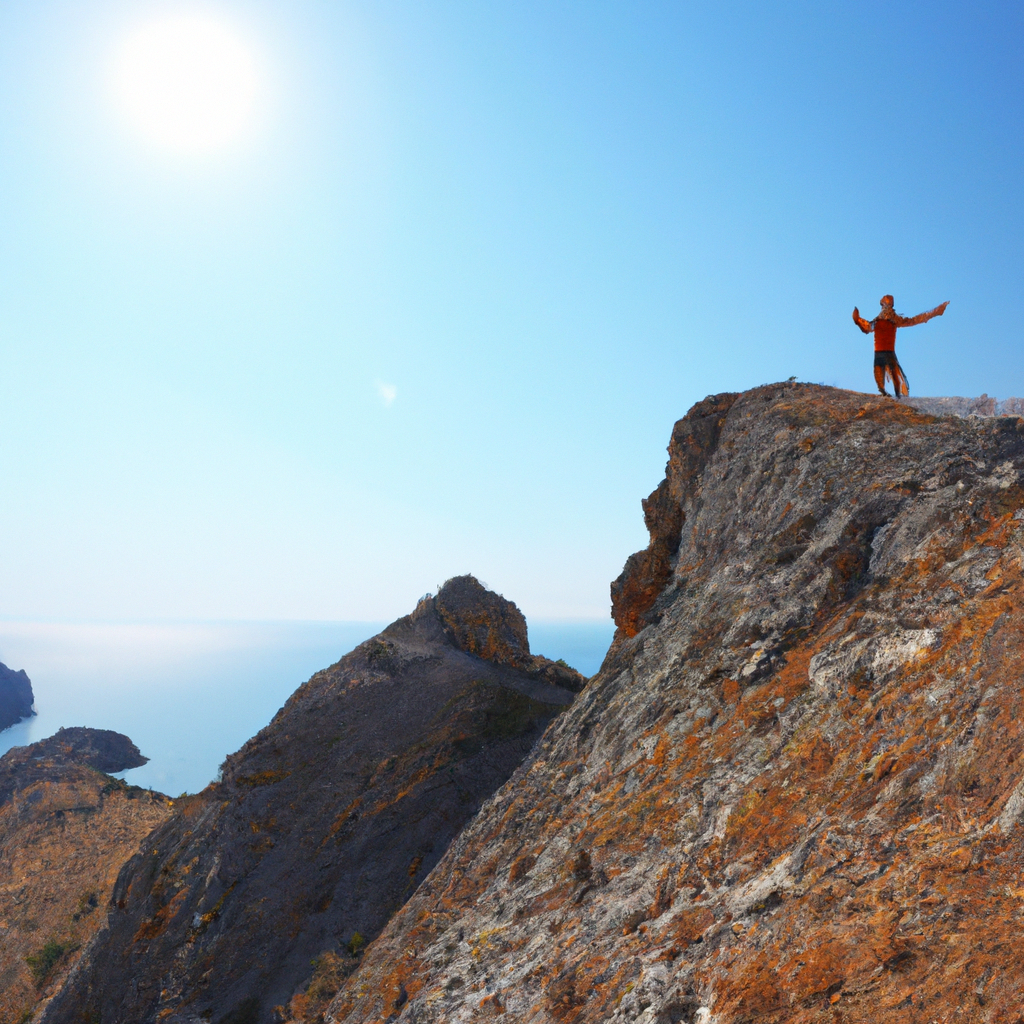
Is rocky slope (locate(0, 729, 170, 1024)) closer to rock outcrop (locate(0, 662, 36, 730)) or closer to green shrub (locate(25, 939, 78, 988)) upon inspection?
green shrub (locate(25, 939, 78, 988))

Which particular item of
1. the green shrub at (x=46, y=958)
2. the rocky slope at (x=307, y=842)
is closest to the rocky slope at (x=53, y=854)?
the green shrub at (x=46, y=958)

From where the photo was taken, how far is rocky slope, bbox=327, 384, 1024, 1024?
5.30 metres

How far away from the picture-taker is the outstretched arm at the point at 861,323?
17.1 meters

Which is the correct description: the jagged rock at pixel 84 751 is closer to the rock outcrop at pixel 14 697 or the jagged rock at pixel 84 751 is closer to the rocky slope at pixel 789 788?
the rocky slope at pixel 789 788

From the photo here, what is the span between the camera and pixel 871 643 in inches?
368

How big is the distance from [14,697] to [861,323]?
593 ft

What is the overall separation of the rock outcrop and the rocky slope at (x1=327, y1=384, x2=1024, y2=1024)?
164 metres

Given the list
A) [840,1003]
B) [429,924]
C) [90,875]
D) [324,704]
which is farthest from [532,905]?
[90,875]

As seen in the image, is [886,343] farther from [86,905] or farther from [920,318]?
[86,905]

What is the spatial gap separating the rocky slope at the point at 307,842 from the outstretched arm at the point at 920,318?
2012 cm

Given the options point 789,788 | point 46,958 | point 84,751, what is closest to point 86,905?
point 46,958

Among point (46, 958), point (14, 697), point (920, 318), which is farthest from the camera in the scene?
point (14, 697)

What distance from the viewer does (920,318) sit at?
1598cm

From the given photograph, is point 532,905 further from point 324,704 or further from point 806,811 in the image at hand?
point 324,704
